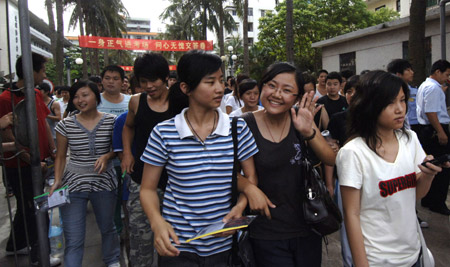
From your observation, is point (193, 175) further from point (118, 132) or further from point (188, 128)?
point (118, 132)

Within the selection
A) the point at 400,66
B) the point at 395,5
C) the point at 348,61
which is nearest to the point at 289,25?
the point at 348,61

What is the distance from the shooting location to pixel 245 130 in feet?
6.02

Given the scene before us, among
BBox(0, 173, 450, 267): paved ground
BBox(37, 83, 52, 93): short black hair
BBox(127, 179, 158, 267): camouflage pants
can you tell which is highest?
BBox(37, 83, 52, 93): short black hair

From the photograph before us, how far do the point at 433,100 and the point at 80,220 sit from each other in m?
4.24

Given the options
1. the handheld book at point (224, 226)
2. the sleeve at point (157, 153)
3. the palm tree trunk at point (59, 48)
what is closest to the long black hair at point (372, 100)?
the handheld book at point (224, 226)

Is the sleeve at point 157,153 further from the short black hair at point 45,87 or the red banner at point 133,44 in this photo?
the red banner at point 133,44

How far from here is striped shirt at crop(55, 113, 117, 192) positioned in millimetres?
2932

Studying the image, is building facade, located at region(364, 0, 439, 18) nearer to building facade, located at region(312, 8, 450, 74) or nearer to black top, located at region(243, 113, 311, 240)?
building facade, located at region(312, 8, 450, 74)

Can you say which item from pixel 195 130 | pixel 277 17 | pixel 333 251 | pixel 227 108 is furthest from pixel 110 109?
pixel 277 17

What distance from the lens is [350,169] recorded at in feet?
5.69

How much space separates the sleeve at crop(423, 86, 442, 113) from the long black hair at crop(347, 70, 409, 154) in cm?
293

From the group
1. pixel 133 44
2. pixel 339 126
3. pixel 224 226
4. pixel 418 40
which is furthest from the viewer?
pixel 133 44

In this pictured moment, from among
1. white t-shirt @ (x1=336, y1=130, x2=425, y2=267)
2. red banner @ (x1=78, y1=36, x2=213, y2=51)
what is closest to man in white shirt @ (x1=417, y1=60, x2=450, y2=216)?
white t-shirt @ (x1=336, y1=130, x2=425, y2=267)

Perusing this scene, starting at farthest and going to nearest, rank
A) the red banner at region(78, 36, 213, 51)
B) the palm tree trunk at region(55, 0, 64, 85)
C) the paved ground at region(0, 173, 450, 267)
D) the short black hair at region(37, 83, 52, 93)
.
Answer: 1. the red banner at region(78, 36, 213, 51)
2. the palm tree trunk at region(55, 0, 64, 85)
3. the short black hair at region(37, 83, 52, 93)
4. the paved ground at region(0, 173, 450, 267)
